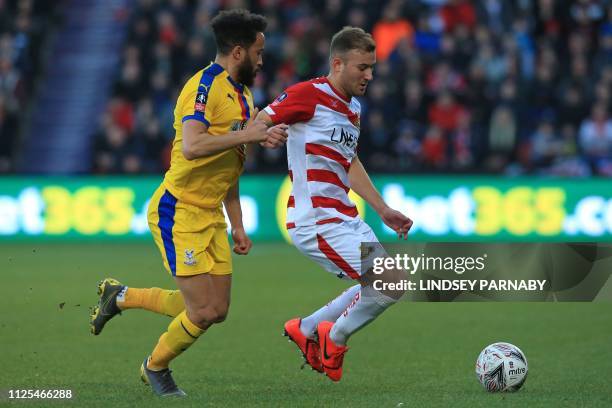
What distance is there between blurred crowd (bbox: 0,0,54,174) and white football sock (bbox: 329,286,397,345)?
1302cm

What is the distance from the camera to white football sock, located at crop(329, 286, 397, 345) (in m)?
6.92

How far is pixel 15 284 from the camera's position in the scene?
514 inches

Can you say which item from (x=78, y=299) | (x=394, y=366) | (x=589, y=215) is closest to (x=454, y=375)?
(x=394, y=366)

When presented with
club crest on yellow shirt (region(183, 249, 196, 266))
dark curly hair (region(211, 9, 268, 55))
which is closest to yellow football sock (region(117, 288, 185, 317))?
club crest on yellow shirt (region(183, 249, 196, 266))

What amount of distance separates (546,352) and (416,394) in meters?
2.19

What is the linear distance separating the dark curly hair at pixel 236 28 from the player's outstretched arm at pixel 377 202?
1007mm

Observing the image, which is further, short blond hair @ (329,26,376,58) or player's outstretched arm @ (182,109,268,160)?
short blond hair @ (329,26,376,58)

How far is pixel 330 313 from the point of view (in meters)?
7.38

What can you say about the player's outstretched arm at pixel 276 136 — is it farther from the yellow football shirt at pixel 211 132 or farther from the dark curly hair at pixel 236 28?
the dark curly hair at pixel 236 28

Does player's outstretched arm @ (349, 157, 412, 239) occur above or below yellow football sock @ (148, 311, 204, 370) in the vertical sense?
above

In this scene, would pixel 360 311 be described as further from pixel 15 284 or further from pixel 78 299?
pixel 15 284

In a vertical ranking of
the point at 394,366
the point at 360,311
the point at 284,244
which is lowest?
the point at 284,244

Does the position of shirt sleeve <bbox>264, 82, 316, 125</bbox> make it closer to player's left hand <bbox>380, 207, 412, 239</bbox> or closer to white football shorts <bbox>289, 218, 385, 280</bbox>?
white football shorts <bbox>289, 218, 385, 280</bbox>

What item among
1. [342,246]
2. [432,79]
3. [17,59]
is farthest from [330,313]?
[17,59]
